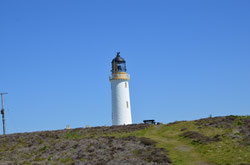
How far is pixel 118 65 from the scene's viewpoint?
2618 inches

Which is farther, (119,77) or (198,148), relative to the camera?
(119,77)

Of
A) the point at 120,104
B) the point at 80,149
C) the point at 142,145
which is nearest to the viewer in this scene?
the point at 80,149

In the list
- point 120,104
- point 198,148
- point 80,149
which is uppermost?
point 120,104

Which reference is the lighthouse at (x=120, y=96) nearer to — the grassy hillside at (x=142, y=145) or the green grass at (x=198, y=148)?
the grassy hillside at (x=142, y=145)

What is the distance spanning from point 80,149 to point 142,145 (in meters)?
6.82

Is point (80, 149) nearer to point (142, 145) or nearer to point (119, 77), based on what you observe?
point (142, 145)

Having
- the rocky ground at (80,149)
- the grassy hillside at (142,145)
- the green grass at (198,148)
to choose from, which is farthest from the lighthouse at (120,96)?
the green grass at (198,148)

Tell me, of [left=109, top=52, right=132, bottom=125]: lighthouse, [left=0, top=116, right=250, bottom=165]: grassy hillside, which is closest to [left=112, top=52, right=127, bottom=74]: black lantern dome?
[left=109, top=52, right=132, bottom=125]: lighthouse

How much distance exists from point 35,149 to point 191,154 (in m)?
17.5

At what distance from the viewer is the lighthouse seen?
6266 cm

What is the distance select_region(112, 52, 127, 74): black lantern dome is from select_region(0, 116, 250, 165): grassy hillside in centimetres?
1582

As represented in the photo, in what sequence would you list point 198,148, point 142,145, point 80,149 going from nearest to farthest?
point 198,148 < point 80,149 < point 142,145

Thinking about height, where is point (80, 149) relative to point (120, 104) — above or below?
below

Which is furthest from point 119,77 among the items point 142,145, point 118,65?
point 142,145
